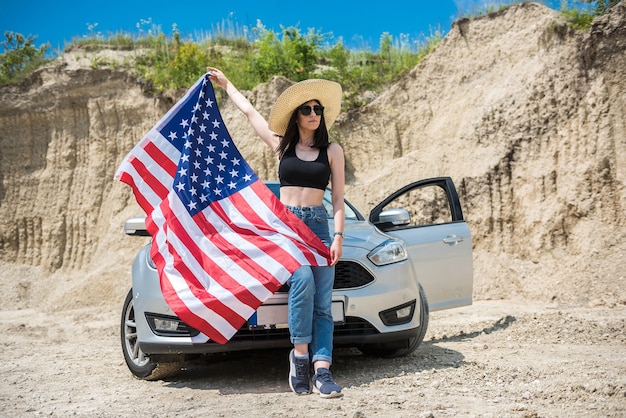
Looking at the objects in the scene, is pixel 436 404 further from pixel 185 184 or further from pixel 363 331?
pixel 185 184

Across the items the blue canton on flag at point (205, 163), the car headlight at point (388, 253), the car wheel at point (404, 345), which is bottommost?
the car wheel at point (404, 345)

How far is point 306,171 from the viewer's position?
15.8 feet

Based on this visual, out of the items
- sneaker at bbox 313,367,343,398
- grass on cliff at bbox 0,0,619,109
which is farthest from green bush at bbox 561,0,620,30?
sneaker at bbox 313,367,343,398

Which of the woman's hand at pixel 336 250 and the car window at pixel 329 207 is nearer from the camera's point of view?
the woman's hand at pixel 336 250

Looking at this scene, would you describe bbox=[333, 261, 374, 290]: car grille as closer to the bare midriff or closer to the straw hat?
the bare midriff

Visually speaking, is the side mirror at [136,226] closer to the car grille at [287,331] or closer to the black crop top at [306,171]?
the car grille at [287,331]

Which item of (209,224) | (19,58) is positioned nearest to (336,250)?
(209,224)

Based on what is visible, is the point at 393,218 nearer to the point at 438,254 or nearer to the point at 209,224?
the point at 438,254

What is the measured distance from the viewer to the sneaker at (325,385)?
442 cm

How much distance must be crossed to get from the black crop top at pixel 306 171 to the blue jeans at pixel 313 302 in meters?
0.18

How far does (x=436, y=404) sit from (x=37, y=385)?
3.31 meters

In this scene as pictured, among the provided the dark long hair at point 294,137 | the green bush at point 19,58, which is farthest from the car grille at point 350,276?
the green bush at point 19,58

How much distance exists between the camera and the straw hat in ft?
Result: 16.1

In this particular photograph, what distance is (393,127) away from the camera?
15453 millimetres
